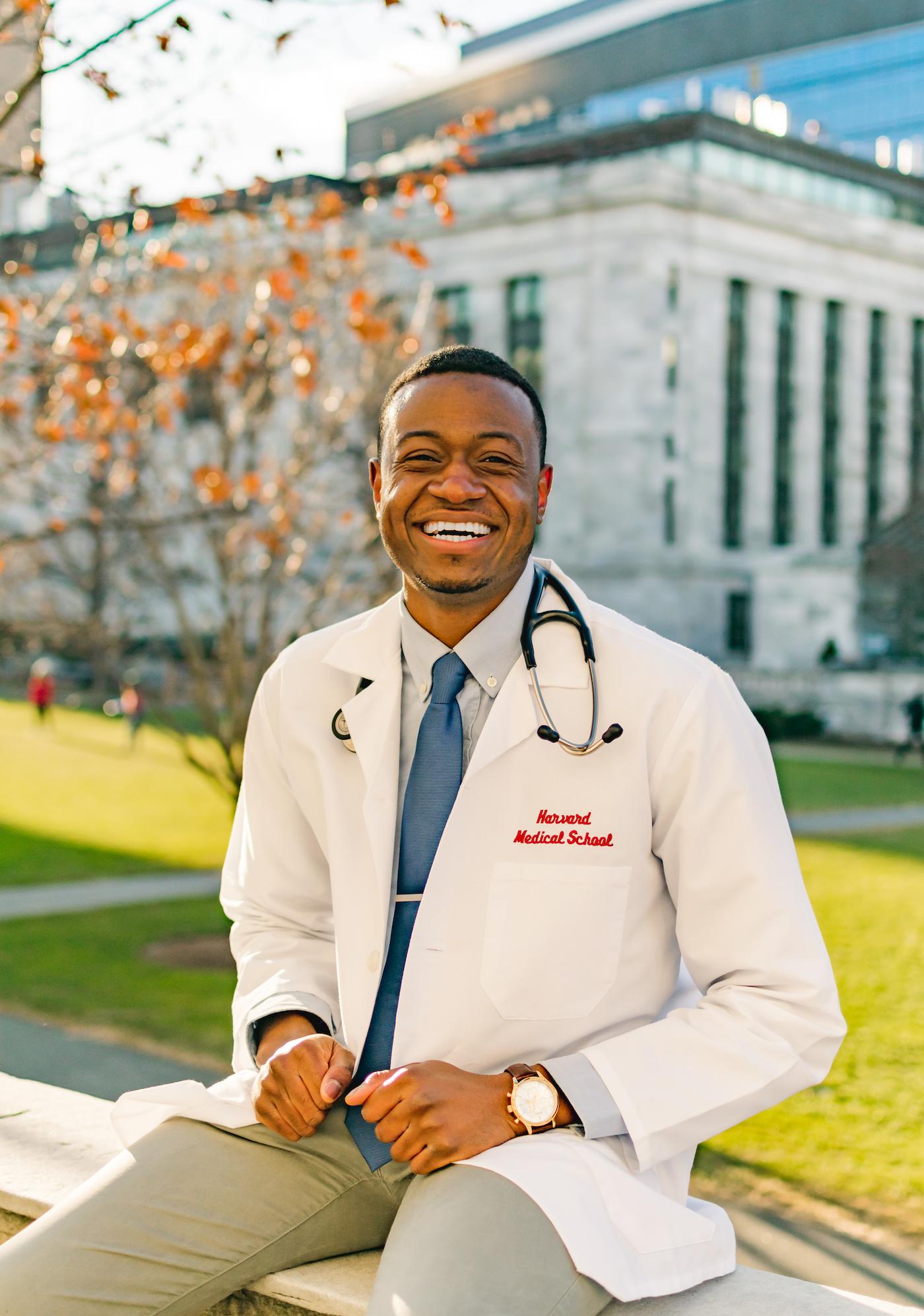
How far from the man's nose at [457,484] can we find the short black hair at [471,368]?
20 cm

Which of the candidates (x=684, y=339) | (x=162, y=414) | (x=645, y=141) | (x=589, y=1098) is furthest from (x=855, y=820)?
(x=645, y=141)

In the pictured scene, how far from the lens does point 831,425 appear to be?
61500mm

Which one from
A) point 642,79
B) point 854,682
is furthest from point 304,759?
point 642,79

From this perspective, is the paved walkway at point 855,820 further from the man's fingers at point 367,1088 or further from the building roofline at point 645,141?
the building roofline at point 645,141

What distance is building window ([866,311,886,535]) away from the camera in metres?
62.0

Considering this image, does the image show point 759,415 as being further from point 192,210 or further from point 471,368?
point 471,368

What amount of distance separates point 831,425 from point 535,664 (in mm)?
61102

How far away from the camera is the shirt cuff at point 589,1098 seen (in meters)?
2.76

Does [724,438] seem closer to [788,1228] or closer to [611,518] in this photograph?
[611,518]

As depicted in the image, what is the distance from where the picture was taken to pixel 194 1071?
311 inches

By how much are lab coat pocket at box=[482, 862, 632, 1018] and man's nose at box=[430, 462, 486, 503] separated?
2.64 ft

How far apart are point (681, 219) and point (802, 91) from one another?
117ft

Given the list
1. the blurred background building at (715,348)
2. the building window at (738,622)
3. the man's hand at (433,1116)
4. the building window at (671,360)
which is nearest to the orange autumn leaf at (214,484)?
the man's hand at (433,1116)

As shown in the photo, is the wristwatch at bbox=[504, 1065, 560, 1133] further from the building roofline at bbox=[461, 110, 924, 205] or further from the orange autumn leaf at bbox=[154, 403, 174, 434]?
the building roofline at bbox=[461, 110, 924, 205]
